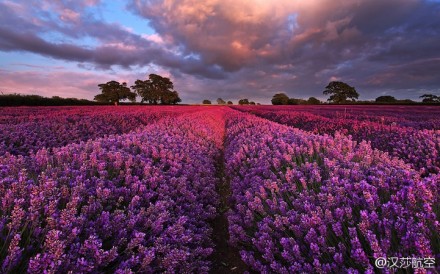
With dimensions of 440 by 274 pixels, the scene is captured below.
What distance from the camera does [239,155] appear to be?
5035 mm

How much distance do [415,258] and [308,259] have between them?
709 millimetres

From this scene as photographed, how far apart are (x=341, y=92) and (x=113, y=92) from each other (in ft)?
186

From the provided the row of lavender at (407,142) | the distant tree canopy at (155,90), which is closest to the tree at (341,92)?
the distant tree canopy at (155,90)

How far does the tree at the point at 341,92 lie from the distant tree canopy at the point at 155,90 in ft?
139

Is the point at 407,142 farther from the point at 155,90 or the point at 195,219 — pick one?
the point at 155,90

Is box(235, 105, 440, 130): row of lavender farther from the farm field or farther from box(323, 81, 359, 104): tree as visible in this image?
box(323, 81, 359, 104): tree

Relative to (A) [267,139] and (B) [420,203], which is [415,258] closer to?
(B) [420,203]

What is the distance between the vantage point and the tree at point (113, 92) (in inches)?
2643

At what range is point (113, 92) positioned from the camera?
67.4 m

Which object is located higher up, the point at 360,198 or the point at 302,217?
the point at 360,198

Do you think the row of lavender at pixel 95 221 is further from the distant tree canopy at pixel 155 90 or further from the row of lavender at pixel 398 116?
the distant tree canopy at pixel 155 90

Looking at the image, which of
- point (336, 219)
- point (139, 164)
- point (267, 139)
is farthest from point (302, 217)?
point (267, 139)

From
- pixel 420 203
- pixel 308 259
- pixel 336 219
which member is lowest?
pixel 308 259

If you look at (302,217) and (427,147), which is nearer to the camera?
(302,217)
